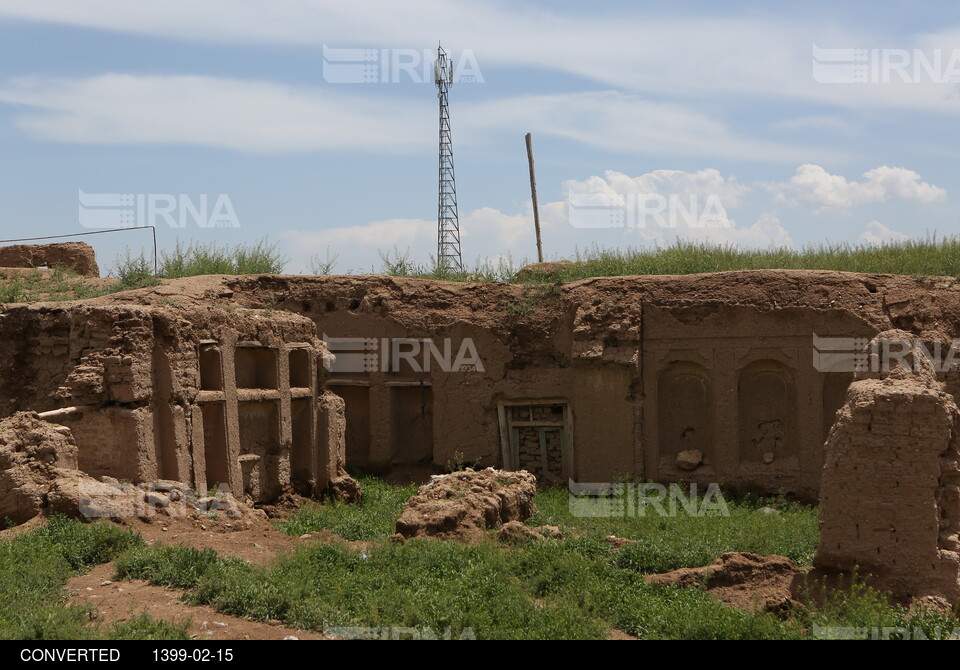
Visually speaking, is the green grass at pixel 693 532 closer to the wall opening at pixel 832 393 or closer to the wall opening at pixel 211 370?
the wall opening at pixel 832 393

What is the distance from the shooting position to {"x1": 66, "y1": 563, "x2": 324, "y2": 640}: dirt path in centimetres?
819

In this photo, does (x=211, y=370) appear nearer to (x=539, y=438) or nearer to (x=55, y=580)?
(x=55, y=580)

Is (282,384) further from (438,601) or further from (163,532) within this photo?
(438,601)

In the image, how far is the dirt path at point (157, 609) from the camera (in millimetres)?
8188

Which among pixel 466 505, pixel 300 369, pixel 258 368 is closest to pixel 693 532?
pixel 466 505

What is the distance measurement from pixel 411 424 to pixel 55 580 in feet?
33.7

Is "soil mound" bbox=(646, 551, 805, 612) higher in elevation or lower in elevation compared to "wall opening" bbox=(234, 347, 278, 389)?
lower

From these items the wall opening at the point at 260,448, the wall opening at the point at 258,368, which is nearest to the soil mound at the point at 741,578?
the wall opening at the point at 260,448

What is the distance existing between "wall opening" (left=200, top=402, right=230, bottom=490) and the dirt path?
3655 millimetres

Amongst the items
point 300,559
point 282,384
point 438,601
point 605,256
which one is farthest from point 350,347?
point 438,601

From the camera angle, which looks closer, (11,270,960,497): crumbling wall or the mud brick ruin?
the mud brick ruin

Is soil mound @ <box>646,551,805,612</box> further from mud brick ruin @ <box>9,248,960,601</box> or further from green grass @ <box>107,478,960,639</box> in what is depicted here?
mud brick ruin @ <box>9,248,960,601</box>

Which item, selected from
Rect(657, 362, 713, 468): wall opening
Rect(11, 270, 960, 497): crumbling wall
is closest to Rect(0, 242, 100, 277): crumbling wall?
Rect(11, 270, 960, 497): crumbling wall

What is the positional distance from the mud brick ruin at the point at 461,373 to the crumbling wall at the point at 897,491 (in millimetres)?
2641
